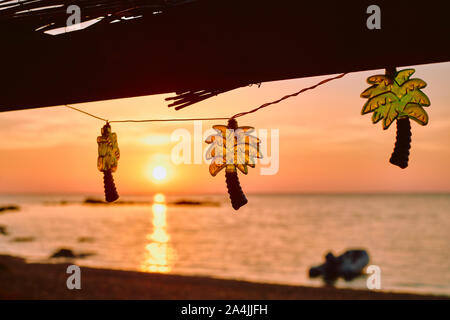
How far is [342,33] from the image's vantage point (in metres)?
1.83

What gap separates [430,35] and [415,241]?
44.5 meters

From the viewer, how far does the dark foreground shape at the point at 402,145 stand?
212 centimetres

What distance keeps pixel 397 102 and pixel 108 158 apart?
1.64m

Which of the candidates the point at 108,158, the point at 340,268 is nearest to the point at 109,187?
the point at 108,158

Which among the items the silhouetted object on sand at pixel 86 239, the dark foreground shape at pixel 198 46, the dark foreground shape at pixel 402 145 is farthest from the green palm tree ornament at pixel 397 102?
the silhouetted object on sand at pixel 86 239

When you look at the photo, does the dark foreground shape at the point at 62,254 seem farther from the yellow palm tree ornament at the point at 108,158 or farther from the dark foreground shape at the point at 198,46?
the dark foreground shape at the point at 198,46

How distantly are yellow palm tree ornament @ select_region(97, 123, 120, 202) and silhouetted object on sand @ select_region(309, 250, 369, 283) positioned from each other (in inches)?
847

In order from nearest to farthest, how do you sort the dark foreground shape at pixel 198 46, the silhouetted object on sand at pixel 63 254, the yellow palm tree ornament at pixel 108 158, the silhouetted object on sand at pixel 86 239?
the dark foreground shape at pixel 198 46
the yellow palm tree ornament at pixel 108 158
the silhouetted object on sand at pixel 63 254
the silhouetted object on sand at pixel 86 239

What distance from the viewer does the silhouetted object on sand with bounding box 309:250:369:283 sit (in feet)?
78.0

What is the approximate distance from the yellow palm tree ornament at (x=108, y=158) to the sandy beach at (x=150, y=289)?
A: 11778 mm

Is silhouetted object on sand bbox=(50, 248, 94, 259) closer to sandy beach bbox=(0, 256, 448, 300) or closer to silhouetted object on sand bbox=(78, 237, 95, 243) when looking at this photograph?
sandy beach bbox=(0, 256, 448, 300)

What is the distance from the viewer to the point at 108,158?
2.91 m

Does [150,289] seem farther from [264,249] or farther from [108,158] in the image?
[264,249]
